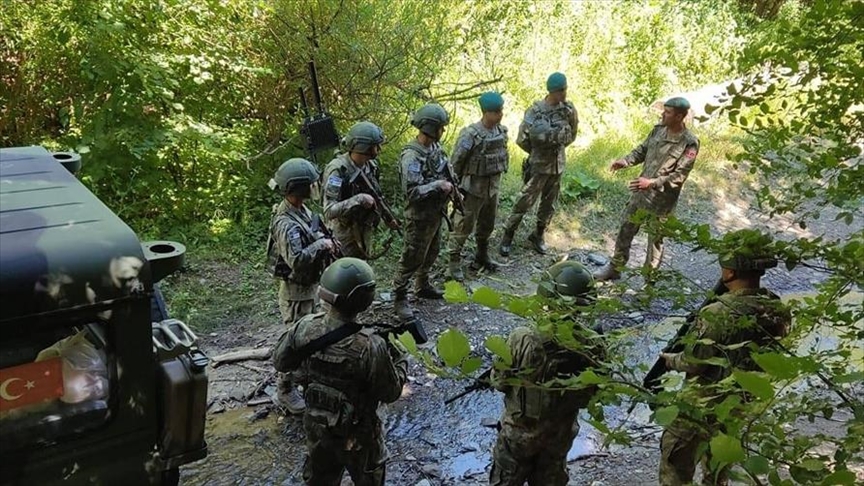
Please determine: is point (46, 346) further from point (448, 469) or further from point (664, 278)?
point (448, 469)

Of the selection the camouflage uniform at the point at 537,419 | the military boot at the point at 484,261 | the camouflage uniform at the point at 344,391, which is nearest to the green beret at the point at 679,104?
the military boot at the point at 484,261

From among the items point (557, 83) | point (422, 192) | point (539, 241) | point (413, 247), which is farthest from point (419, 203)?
point (539, 241)

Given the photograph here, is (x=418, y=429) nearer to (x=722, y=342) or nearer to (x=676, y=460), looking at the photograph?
(x=676, y=460)

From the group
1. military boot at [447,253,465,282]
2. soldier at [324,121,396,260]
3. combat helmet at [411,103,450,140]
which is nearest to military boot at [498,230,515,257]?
military boot at [447,253,465,282]

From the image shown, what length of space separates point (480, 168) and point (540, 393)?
386 cm

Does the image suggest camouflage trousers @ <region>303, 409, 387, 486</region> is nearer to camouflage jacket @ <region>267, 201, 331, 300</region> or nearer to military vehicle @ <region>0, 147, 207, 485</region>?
military vehicle @ <region>0, 147, 207, 485</region>

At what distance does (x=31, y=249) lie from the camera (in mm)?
2135

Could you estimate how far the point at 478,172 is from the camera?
273 inches

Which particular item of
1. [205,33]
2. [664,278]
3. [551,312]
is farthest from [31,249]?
[205,33]

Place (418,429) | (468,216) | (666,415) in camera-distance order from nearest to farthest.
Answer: (666,415) < (418,429) < (468,216)

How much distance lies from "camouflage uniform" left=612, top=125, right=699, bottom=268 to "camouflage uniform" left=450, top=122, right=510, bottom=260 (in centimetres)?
144

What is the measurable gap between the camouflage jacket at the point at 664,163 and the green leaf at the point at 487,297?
5.39 meters

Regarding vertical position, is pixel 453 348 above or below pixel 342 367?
above

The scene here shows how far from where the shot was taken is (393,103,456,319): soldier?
6.03 m
